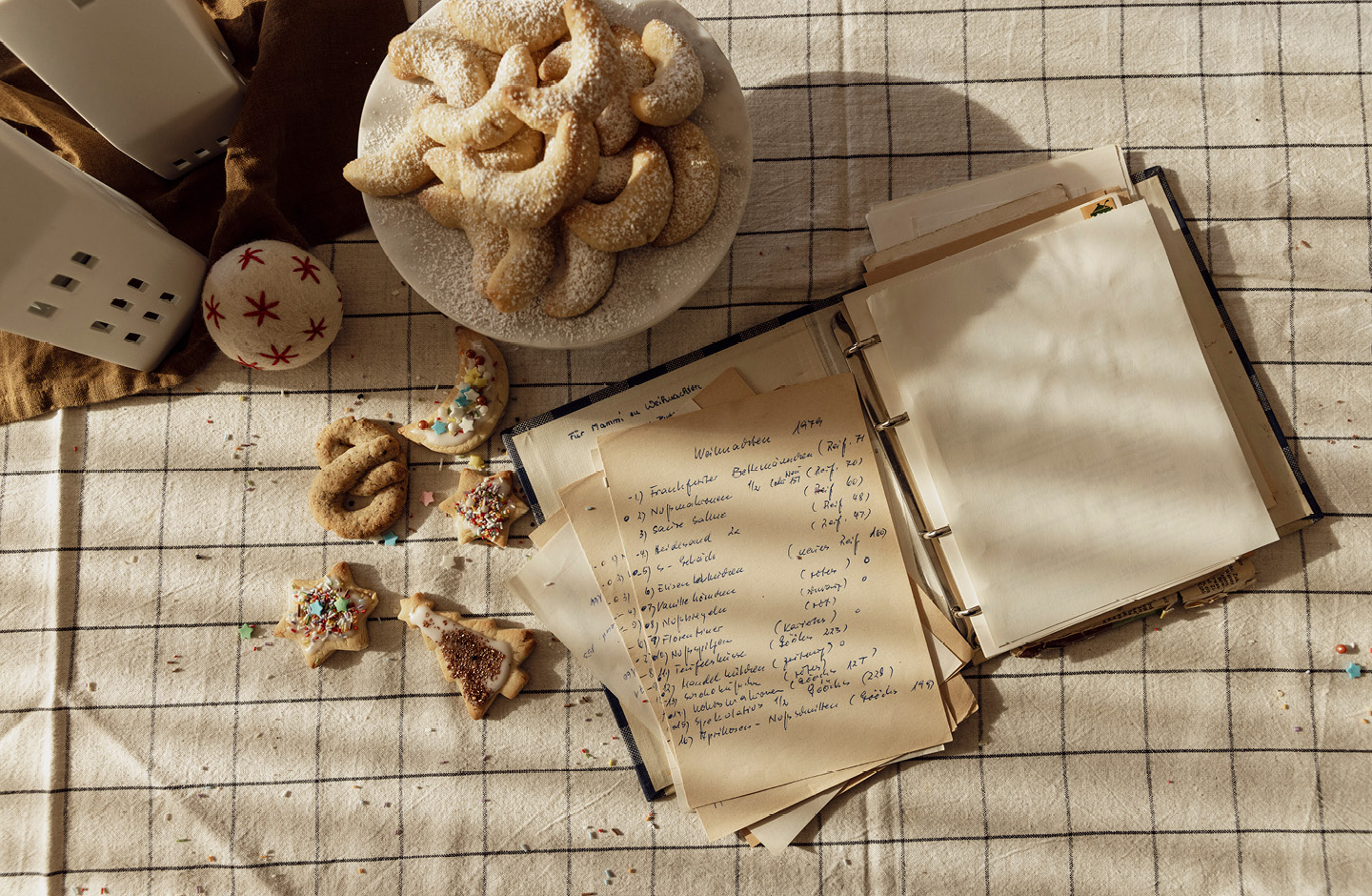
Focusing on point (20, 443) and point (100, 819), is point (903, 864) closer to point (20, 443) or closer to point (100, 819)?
point (100, 819)

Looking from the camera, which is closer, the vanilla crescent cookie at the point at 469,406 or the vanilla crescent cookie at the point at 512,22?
the vanilla crescent cookie at the point at 512,22

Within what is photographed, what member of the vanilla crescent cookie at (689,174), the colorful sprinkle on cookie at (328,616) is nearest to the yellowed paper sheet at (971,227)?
the vanilla crescent cookie at (689,174)

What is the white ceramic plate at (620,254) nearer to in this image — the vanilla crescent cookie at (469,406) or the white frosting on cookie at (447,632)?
the vanilla crescent cookie at (469,406)

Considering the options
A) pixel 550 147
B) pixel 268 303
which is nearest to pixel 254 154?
pixel 268 303

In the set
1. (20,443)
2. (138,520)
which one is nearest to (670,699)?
(138,520)

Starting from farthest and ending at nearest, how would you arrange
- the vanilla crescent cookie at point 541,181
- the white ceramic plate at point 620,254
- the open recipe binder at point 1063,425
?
1. the open recipe binder at point 1063,425
2. the white ceramic plate at point 620,254
3. the vanilla crescent cookie at point 541,181

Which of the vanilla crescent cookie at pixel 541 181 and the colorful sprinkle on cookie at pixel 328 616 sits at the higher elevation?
the vanilla crescent cookie at pixel 541 181

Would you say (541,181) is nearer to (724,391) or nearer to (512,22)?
(512,22)

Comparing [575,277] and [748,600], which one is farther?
[748,600]
